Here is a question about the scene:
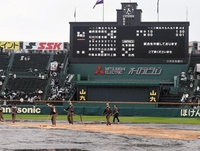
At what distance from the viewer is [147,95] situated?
202ft

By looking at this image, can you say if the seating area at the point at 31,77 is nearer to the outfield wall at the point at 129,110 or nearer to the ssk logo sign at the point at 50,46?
the ssk logo sign at the point at 50,46

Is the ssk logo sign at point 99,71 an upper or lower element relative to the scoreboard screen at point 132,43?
lower

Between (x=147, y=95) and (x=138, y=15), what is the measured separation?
33.4 ft

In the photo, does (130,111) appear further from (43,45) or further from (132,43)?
(43,45)

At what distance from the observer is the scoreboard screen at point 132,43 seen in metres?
59.2

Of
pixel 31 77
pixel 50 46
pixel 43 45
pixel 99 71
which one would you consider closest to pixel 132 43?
pixel 99 71

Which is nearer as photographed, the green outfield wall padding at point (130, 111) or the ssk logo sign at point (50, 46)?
the green outfield wall padding at point (130, 111)

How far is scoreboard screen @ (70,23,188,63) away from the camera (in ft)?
194

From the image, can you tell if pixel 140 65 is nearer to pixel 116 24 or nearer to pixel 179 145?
pixel 116 24

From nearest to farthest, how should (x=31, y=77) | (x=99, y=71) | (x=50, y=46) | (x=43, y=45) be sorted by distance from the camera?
(x=99, y=71), (x=31, y=77), (x=50, y=46), (x=43, y=45)

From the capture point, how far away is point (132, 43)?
196 feet

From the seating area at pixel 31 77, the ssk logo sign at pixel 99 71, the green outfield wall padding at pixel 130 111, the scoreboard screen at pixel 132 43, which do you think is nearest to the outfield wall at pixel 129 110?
the green outfield wall padding at pixel 130 111

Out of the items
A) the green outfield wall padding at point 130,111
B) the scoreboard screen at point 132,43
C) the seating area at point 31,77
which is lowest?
the green outfield wall padding at point 130,111

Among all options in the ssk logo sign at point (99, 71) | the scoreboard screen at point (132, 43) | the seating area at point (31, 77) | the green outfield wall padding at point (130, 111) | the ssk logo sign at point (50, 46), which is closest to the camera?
the green outfield wall padding at point (130, 111)
